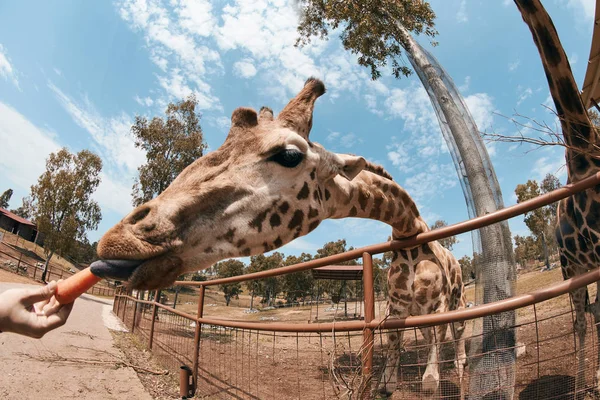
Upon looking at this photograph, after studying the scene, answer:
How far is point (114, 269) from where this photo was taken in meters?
1.47

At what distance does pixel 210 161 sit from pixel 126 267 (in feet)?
2.55

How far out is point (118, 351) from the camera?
695 cm

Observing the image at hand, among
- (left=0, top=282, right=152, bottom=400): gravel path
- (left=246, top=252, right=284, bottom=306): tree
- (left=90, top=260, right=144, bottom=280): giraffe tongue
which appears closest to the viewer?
(left=90, top=260, right=144, bottom=280): giraffe tongue

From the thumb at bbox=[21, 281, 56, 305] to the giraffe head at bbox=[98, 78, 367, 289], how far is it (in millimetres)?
654

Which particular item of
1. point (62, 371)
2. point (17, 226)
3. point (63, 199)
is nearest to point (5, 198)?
point (17, 226)

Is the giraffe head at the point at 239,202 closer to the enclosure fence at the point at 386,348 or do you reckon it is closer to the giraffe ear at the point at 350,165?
the giraffe ear at the point at 350,165

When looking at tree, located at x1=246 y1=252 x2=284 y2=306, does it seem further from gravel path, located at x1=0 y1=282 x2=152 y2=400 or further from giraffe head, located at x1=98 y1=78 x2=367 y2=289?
giraffe head, located at x1=98 y1=78 x2=367 y2=289

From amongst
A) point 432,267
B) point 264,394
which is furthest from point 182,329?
point 432,267

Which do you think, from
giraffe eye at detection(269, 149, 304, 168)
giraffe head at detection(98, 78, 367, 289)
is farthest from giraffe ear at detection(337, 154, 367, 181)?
giraffe eye at detection(269, 149, 304, 168)

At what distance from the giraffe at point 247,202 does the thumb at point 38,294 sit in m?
0.61

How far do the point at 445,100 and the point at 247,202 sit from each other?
7.02m

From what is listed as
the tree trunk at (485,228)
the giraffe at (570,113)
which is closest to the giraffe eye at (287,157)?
the giraffe at (570,113)

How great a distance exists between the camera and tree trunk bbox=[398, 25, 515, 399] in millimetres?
3984

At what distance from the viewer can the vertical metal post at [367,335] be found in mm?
1891
